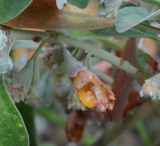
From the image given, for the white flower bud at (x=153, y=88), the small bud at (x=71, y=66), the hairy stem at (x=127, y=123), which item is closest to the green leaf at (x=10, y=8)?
the small bud at (x=71, y=66)

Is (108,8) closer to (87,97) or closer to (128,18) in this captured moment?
(128,18)

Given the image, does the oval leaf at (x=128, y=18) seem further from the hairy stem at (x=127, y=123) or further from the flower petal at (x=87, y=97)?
the hairy stem at (x=127, y=123)

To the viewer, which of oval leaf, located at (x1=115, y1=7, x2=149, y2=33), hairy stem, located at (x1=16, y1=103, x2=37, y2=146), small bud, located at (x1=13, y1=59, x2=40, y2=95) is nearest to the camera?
oval leaf, located at (x1=115, y1=7, x2=149, y2=33)

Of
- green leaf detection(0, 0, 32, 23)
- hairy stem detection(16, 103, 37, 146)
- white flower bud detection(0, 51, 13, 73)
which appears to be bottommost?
hairy stem detection(16, 103, 37, 146)

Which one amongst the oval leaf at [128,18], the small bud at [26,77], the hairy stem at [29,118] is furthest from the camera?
the hairy stem at [29,118]

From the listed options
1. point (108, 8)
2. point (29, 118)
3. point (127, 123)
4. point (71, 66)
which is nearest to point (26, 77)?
point (71, 66)

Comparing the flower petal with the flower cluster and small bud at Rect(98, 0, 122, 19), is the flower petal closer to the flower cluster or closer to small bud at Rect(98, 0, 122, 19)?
the flower cluster

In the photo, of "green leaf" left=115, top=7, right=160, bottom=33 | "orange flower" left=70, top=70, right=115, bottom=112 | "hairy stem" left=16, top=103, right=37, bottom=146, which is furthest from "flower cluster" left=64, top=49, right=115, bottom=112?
"hairy stem" left=16, top=103, right=37, bottom=146

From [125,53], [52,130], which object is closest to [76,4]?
[125,53]
